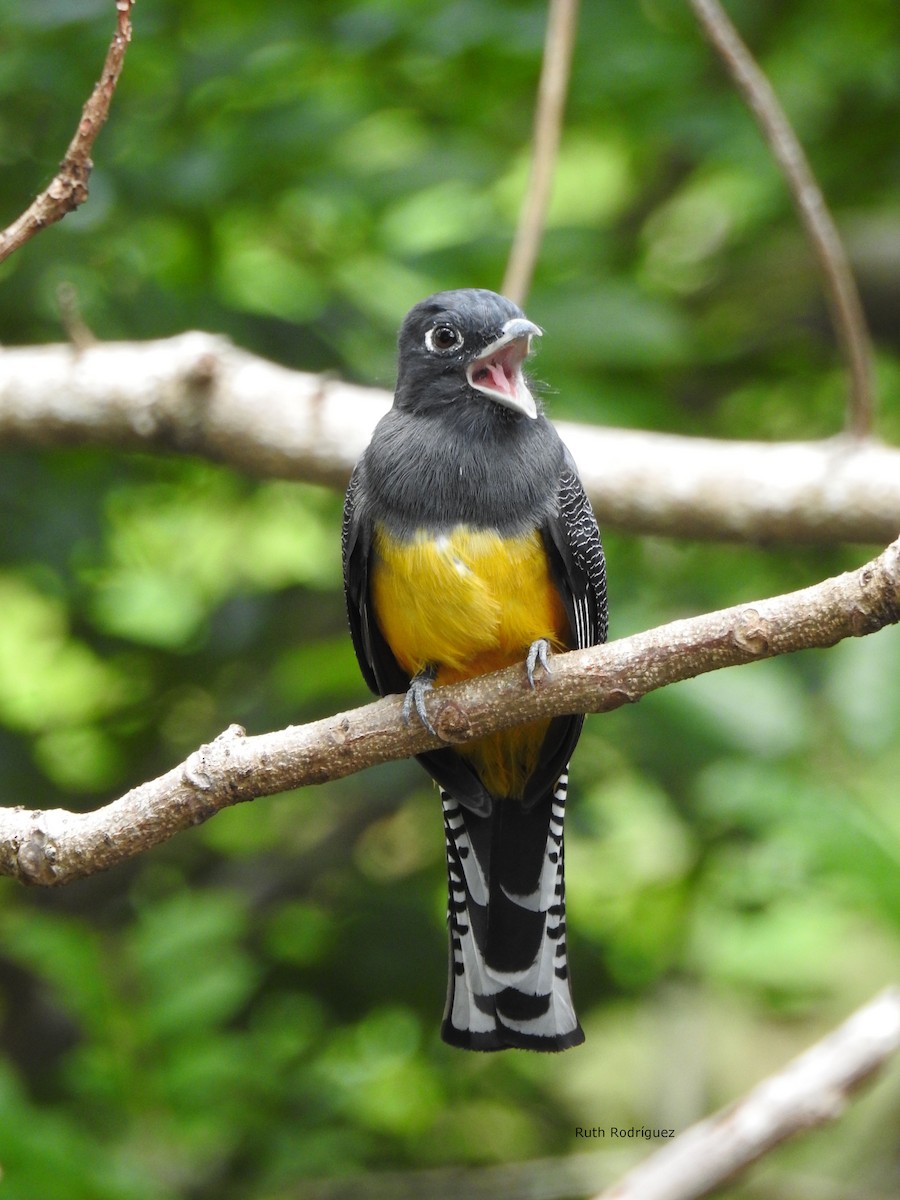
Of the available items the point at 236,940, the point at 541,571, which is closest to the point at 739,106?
the point at 541,571

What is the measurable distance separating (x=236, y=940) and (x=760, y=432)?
3.22m

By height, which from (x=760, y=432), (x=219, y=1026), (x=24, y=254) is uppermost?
(x=760, y=432)

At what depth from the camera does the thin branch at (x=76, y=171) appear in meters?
2.50

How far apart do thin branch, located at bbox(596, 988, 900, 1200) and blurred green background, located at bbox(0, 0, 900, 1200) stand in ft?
2.35

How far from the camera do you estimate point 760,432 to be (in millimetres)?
6711

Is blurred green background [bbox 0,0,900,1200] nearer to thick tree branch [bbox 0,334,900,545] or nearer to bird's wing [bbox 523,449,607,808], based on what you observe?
thick tree branch [bbox 0,334,900,545]

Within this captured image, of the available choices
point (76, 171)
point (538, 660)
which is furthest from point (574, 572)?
point (76, 171)

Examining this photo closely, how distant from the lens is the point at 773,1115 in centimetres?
330

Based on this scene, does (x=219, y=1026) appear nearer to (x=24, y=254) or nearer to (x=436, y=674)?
(x=436, y=674)

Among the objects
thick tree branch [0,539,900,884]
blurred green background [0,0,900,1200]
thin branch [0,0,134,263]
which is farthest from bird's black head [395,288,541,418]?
thin branch [0,0,134,263]

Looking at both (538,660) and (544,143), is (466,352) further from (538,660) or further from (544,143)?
(544,143)

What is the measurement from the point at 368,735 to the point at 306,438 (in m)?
1.99

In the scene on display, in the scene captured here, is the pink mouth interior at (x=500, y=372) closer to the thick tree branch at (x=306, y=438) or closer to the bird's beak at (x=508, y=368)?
the bird's beak at (x=508, y=368)

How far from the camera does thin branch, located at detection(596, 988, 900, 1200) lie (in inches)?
127
